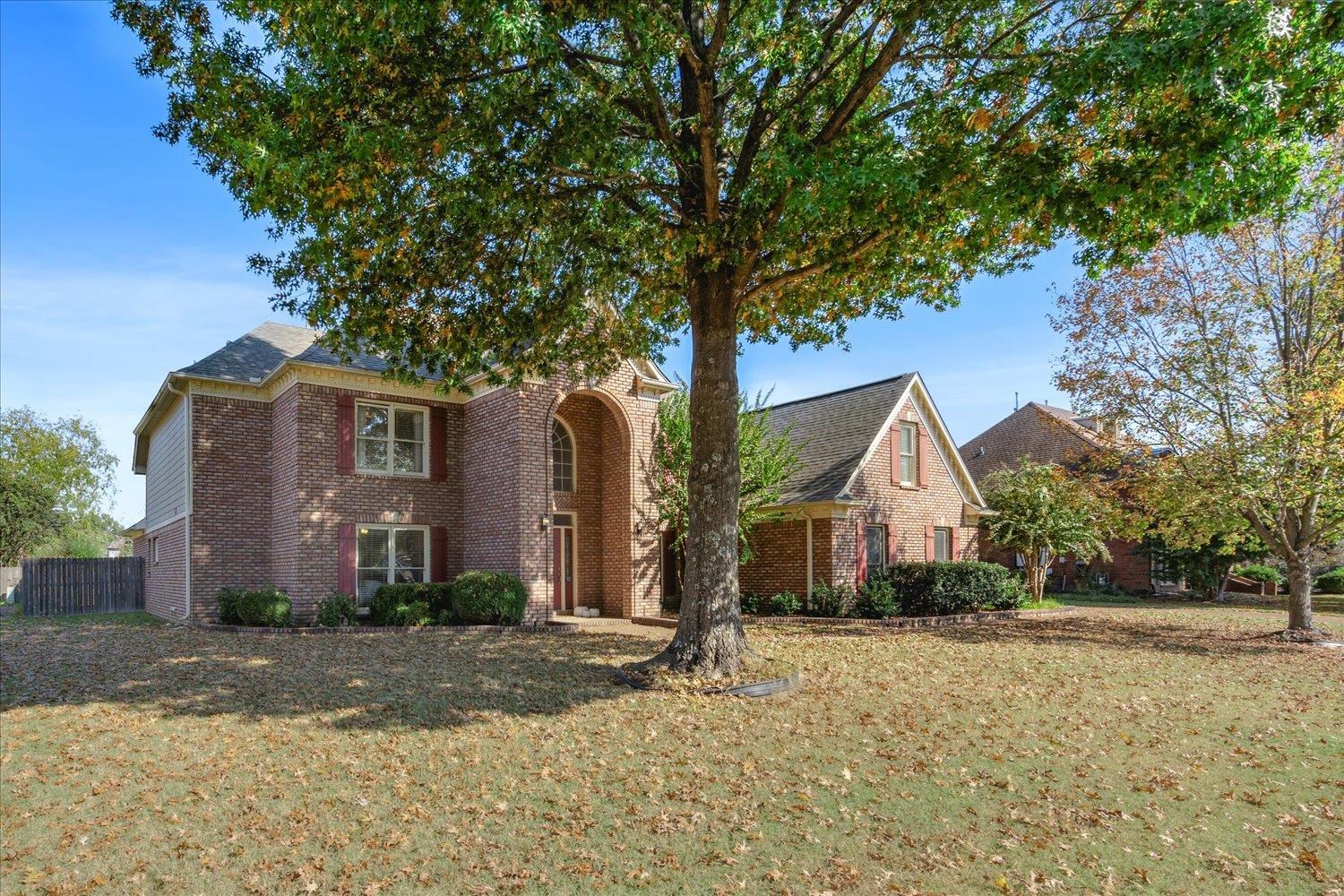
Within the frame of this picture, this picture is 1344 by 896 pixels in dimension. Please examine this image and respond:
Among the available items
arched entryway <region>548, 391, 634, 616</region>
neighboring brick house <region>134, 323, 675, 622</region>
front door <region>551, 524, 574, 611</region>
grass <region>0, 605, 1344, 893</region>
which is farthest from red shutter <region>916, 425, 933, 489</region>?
grass <region>0, 605, 1344, 893</region>

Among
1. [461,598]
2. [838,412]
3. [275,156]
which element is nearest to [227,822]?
[275,156]

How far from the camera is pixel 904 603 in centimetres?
1953

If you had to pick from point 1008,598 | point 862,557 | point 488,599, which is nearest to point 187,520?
point 488,599

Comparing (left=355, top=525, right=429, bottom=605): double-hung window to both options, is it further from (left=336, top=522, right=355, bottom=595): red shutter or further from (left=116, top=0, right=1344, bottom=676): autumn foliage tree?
(left=116, top=0, right=1344, bottom=676): autumn foliage tree

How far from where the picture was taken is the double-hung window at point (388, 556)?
55.4ft

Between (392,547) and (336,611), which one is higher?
(392,547)

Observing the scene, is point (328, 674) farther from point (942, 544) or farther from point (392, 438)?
point (942, 544)

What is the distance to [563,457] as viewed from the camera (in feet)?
63.2

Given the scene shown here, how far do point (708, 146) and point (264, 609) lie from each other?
11763 mm

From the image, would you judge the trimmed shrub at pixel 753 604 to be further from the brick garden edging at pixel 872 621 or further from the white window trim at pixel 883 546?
the white window trim at pixel 883 546

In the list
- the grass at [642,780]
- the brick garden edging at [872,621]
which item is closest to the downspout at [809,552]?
the brick garden edging at [872,621]

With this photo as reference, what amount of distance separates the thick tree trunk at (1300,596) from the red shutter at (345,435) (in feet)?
63.7

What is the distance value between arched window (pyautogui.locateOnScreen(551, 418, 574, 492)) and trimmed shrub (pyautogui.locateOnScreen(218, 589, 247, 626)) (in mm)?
7036

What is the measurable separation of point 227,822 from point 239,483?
44.6 feet
